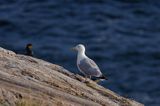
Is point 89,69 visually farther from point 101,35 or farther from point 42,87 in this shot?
point 101,35

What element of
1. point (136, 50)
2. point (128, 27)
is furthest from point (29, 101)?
point (128, 27)

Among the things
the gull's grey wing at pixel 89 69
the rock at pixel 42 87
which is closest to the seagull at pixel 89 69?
the gull's grey wing at pixel 89 69

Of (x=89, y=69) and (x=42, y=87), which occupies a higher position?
(x=89, y=69)

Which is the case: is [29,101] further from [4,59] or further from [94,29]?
[94,29]

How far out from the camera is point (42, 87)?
19438 mm

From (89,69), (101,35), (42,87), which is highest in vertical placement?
(101,35)

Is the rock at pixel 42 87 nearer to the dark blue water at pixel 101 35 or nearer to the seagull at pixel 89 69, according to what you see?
the seagull at pixel 89 69

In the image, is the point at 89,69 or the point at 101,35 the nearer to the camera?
the point at 89,69

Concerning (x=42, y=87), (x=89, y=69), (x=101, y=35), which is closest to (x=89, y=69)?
(x=89, y=69)

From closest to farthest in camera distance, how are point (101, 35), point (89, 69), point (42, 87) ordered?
1. point (42, 87)
2. point (89, 69)
3. point (101, 35)

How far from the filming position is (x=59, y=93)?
19594mm

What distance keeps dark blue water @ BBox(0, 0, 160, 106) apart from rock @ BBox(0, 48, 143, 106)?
19.4m

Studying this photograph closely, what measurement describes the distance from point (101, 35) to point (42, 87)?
1123 inches

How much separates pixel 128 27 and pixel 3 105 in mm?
32060
